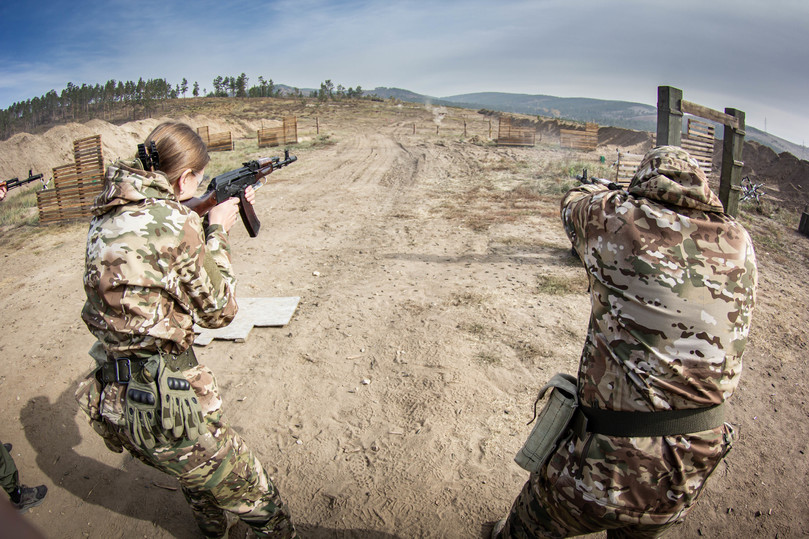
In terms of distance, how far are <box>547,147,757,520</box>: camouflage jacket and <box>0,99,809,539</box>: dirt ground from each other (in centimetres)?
139

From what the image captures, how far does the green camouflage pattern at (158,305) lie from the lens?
5.83 ft

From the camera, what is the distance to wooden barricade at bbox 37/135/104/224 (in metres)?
10.8

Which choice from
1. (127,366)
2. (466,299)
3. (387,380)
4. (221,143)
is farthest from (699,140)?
(221,143)

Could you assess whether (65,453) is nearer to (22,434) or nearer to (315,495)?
(22,434)

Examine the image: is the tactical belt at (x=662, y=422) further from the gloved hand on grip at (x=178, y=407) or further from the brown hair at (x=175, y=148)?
the brown hair at (x=175, y=148)

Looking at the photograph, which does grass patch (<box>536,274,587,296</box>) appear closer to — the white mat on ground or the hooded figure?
the white mat on ground

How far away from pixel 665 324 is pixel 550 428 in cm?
66

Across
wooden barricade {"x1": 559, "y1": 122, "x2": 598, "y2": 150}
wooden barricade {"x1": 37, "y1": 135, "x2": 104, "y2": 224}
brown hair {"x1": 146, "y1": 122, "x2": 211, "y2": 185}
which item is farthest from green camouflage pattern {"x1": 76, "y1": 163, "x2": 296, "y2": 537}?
wooden barricade {"x1": 559, "y1": 122, "x2": 598, "y2": 150}

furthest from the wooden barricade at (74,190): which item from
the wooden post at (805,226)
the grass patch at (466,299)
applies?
the wooden post at (805,226)

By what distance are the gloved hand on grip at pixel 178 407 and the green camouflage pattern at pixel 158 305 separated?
4 centimetres

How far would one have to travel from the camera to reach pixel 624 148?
31.2m

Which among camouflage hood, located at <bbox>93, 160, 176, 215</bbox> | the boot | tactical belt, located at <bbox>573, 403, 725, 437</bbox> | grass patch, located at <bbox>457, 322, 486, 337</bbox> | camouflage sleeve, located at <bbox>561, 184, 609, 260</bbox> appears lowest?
the boot

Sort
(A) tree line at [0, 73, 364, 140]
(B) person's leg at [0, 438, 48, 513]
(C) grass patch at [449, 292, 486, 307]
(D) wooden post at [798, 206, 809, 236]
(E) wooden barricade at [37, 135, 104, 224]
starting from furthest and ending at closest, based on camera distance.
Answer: (A) tree line at [0, 73, 364, 140], (E) wooden barricade at [37, 135, 104, 224], (D) wooden post at [798, 206, 809, 236], (C) grass patch at [449, 292, 486, 307], (B) person's leg at [0, 438, 48, 513]

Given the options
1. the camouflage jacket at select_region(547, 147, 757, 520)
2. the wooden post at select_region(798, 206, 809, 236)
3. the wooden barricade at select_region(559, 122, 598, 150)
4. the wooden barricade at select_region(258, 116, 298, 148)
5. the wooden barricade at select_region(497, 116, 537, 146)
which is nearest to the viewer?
the camouflage jacket at select_region(547, 147, 757, 520)
